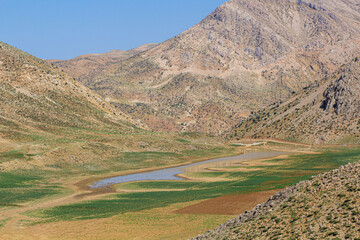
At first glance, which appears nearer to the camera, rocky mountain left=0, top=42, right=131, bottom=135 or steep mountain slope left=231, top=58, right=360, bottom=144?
rocky mountain left=0, top=42, right=131, bottom=135

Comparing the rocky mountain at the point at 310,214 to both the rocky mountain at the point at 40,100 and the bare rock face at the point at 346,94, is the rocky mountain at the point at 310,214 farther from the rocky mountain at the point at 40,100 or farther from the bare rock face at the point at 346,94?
the bare rock face at the point at 346,94

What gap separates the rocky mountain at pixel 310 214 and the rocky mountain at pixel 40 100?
322 feet

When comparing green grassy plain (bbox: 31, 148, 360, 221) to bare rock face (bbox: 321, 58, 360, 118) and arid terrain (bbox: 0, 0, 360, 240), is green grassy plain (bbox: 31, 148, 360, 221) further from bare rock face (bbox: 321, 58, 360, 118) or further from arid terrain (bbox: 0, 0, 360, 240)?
bare rock face (bbox: 321, 58, 360, 118)

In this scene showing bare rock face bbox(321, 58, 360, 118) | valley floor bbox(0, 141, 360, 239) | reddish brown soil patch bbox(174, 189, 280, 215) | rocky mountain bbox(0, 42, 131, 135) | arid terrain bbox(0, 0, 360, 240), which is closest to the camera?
arid terrain bbox(0, 0, 360, 240)

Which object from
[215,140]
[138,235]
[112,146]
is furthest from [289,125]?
[138,235]

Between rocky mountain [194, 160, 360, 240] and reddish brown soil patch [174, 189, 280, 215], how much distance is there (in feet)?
44.8

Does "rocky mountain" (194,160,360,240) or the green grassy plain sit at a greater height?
"rocky mountain" (194,160,360,240)

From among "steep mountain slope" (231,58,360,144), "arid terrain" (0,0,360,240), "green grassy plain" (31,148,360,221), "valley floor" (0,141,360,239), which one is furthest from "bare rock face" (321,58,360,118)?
"valley floor" (0,141,360,239)

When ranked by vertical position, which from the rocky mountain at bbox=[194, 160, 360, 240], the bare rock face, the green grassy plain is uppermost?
the bare rock face

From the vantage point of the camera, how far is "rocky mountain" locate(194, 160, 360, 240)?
2477 centimetres

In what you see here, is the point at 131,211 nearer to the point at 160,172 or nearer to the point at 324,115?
the point at 160,172

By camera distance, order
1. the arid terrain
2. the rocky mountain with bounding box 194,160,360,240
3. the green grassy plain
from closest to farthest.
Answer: the rocky mountain with bounding box 194,160,360,240 < the arid terrain < the green grassy plain

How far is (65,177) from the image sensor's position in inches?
3531

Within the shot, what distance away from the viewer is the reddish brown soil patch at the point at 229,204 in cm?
4635
